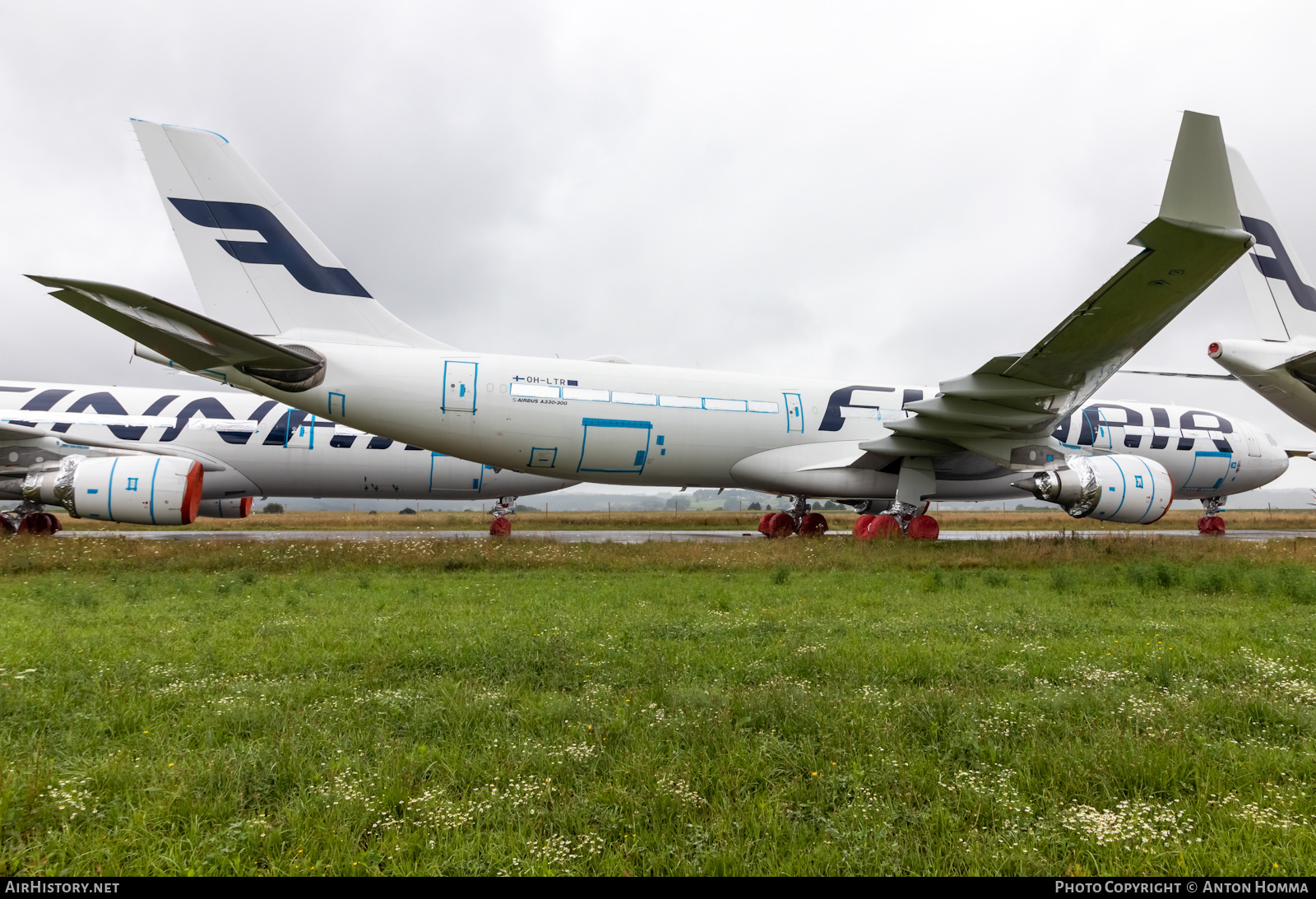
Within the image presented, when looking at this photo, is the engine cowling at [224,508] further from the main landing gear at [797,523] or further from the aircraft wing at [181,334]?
the main landing gear at [797,523]

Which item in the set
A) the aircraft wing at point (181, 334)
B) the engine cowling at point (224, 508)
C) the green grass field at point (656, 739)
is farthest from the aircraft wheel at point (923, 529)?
the engine cowling at point (224, 508)

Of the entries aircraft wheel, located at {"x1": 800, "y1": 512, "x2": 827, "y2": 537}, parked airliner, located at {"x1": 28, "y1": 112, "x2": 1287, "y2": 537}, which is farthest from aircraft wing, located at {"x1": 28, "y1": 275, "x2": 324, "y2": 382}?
aircraft wheel, located at {"x1": 800, "y1": 512, "x2": 827, "y2": 537}

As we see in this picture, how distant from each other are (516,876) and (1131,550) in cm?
1412

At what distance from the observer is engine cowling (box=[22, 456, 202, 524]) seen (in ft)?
41.7

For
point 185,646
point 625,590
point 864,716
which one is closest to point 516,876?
point 864,716

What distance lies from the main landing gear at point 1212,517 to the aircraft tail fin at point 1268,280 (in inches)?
309

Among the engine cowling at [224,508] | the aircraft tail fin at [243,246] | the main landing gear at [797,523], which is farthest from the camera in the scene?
the engine cowling at [224,508]

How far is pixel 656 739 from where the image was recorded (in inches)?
129

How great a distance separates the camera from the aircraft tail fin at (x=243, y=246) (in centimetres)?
1145

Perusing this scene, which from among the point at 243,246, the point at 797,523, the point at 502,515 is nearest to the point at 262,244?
the point at 243,246

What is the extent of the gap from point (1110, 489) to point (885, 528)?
423 centimetres

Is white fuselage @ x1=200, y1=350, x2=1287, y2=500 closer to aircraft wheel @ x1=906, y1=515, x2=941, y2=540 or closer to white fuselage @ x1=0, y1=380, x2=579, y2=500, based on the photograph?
aircraft wheel @ x1=906, y1=515, x2=941, y2=540

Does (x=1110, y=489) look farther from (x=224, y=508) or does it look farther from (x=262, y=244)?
(x=224, y=508)

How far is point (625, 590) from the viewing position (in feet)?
27.5
